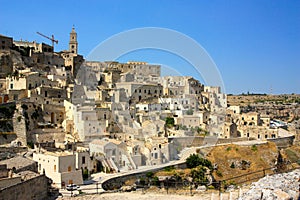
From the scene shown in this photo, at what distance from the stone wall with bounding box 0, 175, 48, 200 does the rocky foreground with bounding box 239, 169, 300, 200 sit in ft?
28.5

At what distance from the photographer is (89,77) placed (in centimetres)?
4000

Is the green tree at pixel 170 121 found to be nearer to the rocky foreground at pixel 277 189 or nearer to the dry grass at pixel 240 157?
the dry grass at pixel 240 157

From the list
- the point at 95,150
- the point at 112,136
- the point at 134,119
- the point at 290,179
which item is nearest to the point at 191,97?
the point at 134,119

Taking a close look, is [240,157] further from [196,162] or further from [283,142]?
[283,142]

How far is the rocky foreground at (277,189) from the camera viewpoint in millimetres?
9617

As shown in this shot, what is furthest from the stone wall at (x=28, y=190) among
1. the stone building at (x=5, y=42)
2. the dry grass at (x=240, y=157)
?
the stone building at (x=5, y=42)

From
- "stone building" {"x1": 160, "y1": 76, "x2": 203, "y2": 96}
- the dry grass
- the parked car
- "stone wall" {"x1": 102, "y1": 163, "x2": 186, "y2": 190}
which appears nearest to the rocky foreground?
the parked car

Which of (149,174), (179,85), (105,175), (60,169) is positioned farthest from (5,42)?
(149,174)

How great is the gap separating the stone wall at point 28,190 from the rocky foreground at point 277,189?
8.69 m

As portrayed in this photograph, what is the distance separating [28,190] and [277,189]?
33.3ft

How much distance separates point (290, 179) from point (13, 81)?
25.0 meters

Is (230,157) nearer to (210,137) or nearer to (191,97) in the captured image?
(210,137)

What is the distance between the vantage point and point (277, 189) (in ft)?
32.6

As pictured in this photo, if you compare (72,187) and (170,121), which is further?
(170,121)
